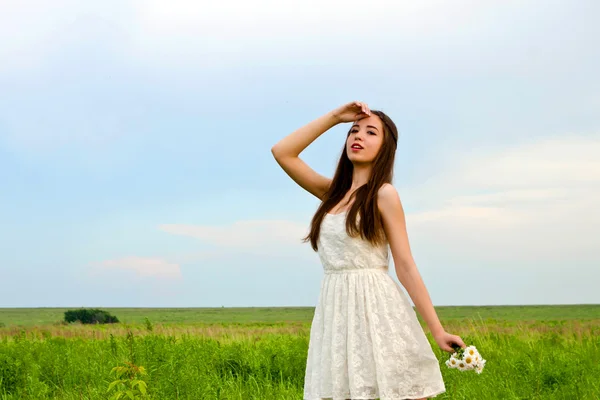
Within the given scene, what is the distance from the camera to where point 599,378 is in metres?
7.31

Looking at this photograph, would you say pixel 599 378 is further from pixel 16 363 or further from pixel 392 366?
pixel 16 363

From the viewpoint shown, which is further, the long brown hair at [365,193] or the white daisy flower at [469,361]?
the long brown hair at [365,193]

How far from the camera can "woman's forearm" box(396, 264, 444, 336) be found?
355cm

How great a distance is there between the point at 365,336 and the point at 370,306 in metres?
0.17

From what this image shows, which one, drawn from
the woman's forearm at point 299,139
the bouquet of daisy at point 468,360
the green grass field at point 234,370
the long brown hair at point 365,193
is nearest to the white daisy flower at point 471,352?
the bouquet of daisy at point 468,360

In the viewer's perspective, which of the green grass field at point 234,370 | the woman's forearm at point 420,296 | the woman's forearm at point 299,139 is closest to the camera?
the woman's forearm at point 420,296

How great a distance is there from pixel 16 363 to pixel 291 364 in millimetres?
3338

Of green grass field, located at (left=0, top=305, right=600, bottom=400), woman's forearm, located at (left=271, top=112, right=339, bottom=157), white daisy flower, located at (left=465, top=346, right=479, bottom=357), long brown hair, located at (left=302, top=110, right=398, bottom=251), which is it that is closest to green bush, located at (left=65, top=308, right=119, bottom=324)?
green grass field, located at (left=0, top=305, right=600, bottom=400)

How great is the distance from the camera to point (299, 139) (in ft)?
14.2

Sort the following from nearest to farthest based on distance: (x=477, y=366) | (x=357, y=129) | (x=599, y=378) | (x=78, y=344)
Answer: (x=477, y=366)
(x=357, y=129)
(x=599, y=378)
(x=78, y=344)

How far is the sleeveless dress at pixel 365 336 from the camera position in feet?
11.6

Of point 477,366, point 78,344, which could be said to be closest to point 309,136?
point 477,366

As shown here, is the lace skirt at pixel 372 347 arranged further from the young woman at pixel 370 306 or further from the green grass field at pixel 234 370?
the green grass field at pixel 234 370

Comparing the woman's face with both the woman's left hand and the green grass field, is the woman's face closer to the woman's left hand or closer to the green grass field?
the woman's left hand
